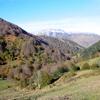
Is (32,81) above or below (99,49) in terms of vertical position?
below

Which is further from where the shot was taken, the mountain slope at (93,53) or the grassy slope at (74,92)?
the mountain slope at (93,53)

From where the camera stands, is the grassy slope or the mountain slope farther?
the mountain slope

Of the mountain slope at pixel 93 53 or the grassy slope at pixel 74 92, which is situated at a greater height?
the mountain slope at pixel 93 53

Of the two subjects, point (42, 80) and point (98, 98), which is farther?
point (42, 80)

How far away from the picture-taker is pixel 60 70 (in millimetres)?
120562

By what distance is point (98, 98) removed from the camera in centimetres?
2750

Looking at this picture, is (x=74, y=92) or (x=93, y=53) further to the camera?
(x=93, y=53)

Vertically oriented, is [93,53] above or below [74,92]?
above

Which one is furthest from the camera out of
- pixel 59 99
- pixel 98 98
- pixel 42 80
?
pixel 42 80

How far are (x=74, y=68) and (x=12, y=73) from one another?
5854 cm

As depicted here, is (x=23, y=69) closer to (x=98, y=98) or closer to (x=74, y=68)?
(x=74, y=68)

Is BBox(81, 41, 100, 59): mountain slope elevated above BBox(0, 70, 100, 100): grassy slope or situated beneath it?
elevated above

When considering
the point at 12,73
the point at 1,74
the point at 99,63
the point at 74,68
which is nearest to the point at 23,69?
the point at 12,73

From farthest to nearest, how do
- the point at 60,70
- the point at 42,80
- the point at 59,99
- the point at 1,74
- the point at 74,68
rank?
1. the point at 1,74
2. the point at 60,70
3. the point at 74,68
4. the point at 42,80
5. the point at 59,99
